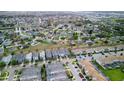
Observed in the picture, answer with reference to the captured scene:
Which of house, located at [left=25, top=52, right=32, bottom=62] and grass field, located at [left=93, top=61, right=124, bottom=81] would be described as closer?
grass field, located at [left=93, top=61, right=124, bottom=81]

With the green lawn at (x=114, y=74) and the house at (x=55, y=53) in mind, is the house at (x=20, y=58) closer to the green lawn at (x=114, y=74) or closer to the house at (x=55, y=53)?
the house at (x=55, y=53)

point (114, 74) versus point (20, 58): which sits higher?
point (20, 58)

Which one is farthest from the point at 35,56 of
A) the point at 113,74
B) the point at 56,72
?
the point at 113,74

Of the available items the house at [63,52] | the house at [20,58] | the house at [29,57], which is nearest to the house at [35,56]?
the house at [29,57]

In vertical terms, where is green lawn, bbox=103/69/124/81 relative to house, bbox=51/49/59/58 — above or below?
below

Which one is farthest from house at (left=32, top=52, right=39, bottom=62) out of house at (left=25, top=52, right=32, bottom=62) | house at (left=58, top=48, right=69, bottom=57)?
house at (left=58, top=48, right=69, bottom=57)

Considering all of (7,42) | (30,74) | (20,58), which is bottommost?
(30,74)

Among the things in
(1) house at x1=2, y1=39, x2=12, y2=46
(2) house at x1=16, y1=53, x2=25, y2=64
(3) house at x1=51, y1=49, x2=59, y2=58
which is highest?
(1) house at x1=2, y1=39, x2=12, y2=46

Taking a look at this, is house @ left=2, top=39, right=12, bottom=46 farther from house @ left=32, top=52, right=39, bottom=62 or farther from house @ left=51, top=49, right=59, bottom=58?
house @ left=51, top=49, right=59, bottom=58

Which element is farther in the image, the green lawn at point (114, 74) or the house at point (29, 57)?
the house at point (29, 57)

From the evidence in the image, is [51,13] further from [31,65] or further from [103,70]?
[103,70]

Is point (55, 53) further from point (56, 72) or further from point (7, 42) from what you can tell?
point (7, 42)
